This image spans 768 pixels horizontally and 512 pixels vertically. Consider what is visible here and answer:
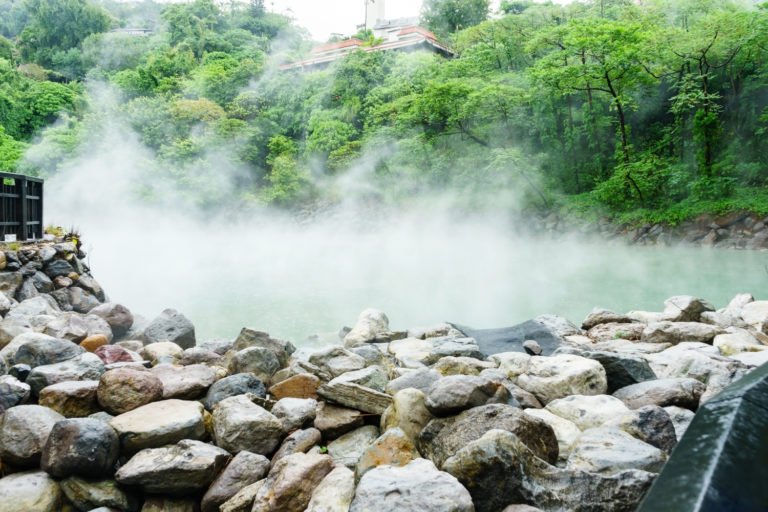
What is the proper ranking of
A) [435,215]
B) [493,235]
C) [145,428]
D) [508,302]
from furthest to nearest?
1. [435,215]
2. [493,235]
3. [508,302]
4. [145,428]

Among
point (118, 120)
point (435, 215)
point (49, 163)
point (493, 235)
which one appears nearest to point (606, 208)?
point (493, 235)

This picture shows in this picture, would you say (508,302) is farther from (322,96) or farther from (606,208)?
(322,96)

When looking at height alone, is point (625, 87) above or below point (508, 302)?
above

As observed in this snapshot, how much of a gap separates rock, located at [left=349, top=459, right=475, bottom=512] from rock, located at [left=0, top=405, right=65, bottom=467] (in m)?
1.80

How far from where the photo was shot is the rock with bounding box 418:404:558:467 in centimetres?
228

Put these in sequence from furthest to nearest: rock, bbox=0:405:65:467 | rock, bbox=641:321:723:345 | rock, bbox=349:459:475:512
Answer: rock, bbox=641:321:723:345
rock, bbox=0:405:65:467
rock, bbox=349:459:475:512

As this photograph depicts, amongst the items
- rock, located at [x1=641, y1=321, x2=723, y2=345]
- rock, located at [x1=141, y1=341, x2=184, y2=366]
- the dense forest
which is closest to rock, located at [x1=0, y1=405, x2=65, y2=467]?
rock, located at [x1=141, y1=341, x2=184, y2=366]

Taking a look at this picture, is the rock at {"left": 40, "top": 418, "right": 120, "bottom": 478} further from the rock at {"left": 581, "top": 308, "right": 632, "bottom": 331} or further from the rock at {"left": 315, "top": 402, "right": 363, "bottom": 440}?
the rock at {"left": 581, "top": 308, "right": 632, "bottom": 331}

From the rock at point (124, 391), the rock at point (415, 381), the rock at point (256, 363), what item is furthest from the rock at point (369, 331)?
the rock at point (124, 391)

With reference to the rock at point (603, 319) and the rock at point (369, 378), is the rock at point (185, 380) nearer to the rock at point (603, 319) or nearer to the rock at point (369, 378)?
the rock at point (369, 378)

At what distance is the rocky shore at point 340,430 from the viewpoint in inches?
78.4

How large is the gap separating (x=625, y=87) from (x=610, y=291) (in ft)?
32.1

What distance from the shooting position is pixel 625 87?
17.8 metres

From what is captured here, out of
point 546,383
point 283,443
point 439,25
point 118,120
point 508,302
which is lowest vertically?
point 508,302
